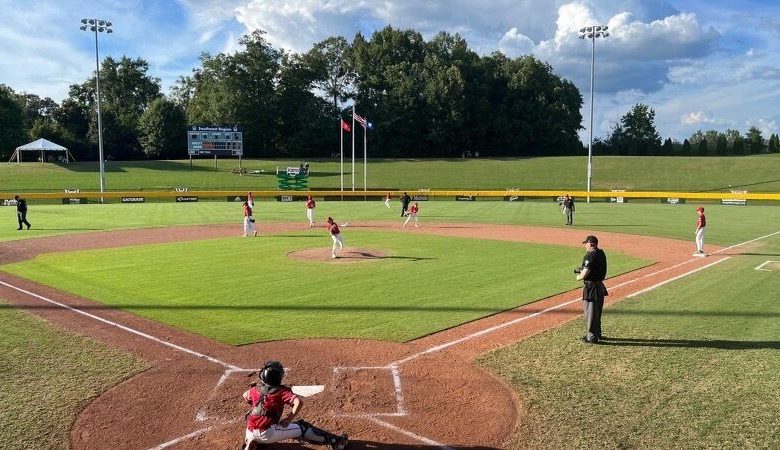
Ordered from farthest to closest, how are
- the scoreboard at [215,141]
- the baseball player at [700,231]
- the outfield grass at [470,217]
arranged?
the scoreboard at [215,141] < the outfield grass at [470,217] < the baseball player at [700,231]

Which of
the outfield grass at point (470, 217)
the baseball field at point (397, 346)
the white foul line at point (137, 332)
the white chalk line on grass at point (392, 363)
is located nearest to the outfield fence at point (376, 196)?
the outfield grass at point (470, 217)

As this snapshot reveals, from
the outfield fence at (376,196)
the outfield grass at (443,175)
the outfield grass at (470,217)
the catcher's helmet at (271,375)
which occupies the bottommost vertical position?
the outfield grass at (470,217)

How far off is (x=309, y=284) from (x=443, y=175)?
63.6 meters

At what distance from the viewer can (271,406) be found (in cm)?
657

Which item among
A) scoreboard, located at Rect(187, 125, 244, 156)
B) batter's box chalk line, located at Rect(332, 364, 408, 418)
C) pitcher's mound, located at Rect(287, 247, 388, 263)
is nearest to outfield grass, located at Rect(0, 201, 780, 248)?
pitcher's mound, located at Rect(287, 247, 388, 263)

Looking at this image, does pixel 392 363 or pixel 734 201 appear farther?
pixel 734 201

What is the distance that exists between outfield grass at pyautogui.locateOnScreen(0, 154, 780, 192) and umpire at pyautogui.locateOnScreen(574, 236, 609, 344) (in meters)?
58.8

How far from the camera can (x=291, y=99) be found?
99.2 metres

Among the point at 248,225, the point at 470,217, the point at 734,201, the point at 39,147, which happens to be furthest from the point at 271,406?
the point at 39,147

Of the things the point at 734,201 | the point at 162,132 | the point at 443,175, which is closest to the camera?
the point at 734,201

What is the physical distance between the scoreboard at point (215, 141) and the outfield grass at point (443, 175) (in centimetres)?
432

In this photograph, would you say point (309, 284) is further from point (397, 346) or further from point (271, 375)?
point (271, 375)

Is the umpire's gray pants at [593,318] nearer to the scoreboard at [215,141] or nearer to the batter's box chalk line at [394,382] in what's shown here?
the batter's box chalk line at [394,382]

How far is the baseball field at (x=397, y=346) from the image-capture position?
7305mm
